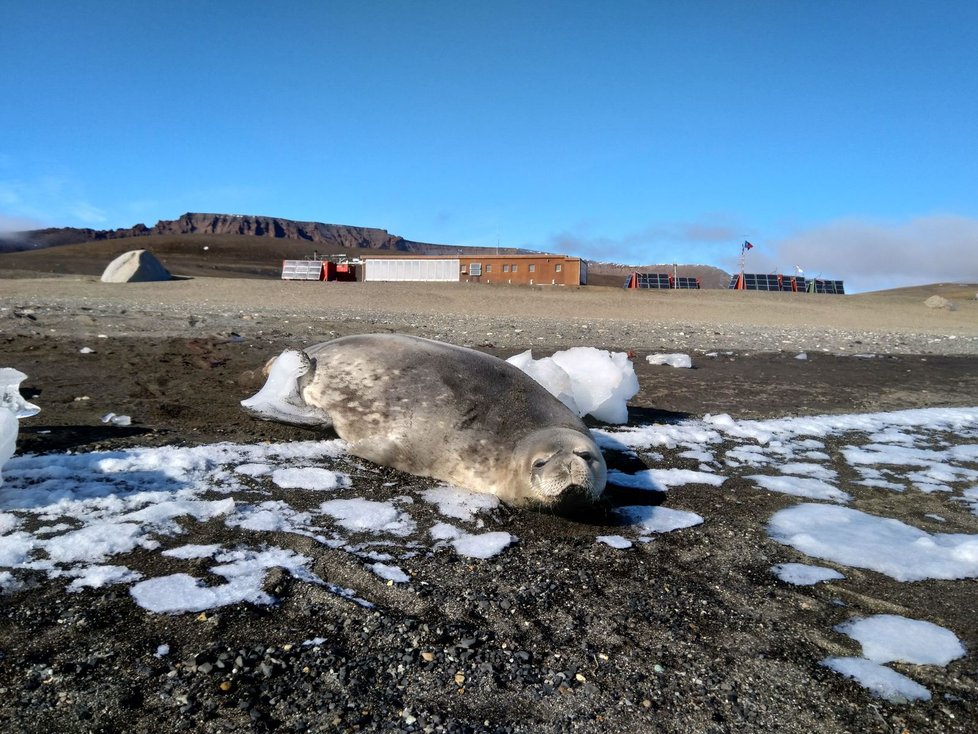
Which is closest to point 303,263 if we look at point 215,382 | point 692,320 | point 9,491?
point 692,320

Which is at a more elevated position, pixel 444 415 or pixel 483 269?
pixel 483 269

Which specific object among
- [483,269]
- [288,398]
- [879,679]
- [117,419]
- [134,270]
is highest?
[483,269]

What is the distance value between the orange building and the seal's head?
38726 mm

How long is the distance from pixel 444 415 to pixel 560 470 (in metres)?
1.08

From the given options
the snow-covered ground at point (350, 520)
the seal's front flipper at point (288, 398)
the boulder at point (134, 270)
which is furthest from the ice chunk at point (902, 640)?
the boulder at point (134, 270)

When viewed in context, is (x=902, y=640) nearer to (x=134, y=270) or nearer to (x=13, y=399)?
(x=13, y=399)

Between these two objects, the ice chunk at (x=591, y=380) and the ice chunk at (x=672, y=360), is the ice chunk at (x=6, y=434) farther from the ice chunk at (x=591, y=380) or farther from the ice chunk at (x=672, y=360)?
the ice chunk at (x=672, y=360)

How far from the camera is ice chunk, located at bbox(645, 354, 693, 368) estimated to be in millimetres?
10086

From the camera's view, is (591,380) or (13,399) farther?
(591,380)

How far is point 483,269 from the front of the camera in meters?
43.7

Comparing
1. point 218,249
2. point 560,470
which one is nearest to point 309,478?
point 560,470

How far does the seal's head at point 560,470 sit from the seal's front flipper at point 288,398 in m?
1.82

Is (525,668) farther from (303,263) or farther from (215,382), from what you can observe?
(303,263)

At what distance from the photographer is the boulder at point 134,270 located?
2875 cm
